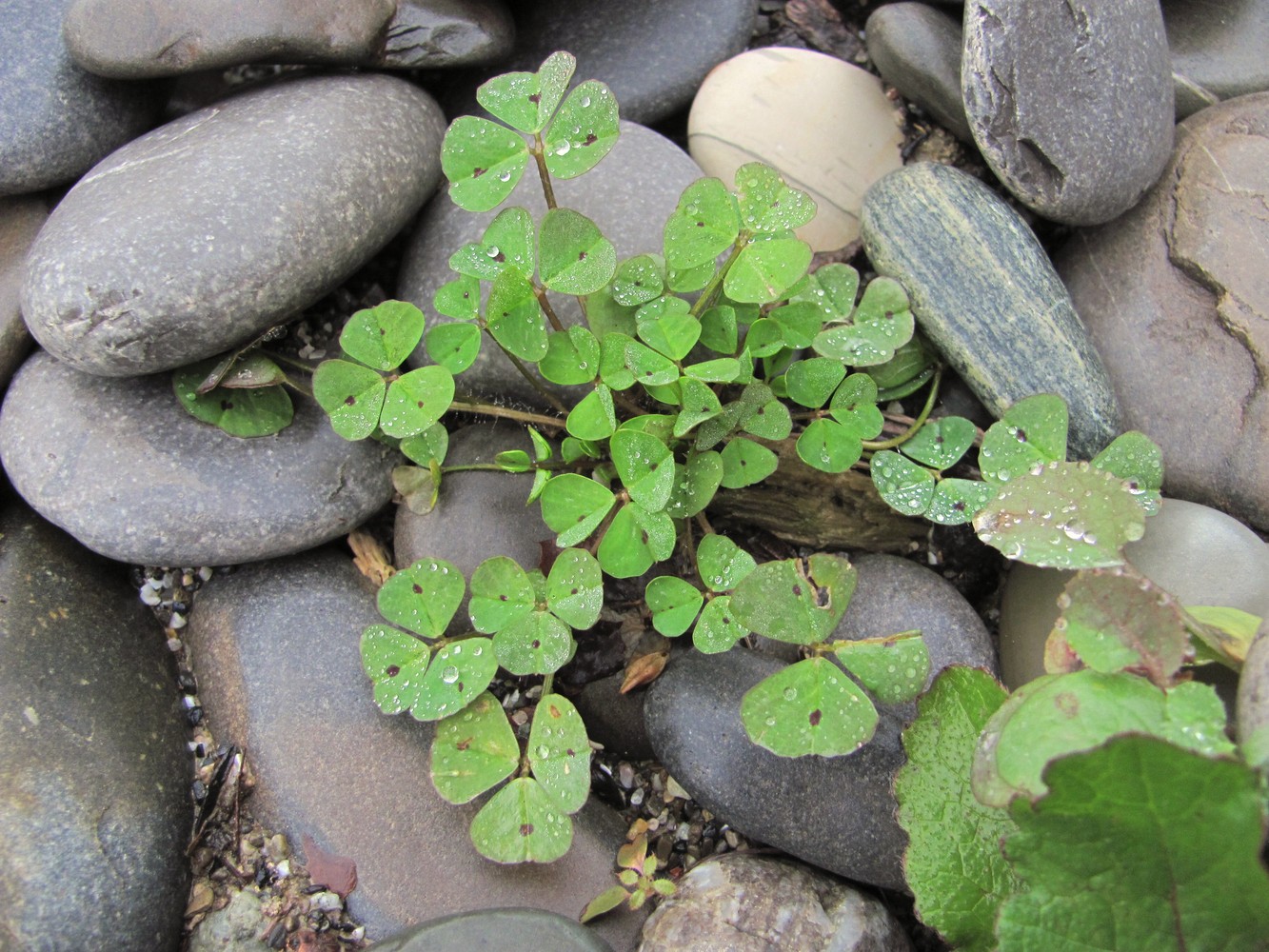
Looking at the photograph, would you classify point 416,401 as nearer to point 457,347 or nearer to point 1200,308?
point 457,347

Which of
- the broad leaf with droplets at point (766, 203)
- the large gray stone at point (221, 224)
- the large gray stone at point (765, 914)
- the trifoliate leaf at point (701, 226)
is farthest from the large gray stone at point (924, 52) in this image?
the large gray stone at point (765, 914)

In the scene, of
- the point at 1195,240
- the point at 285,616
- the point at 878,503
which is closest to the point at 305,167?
the point at 285,616

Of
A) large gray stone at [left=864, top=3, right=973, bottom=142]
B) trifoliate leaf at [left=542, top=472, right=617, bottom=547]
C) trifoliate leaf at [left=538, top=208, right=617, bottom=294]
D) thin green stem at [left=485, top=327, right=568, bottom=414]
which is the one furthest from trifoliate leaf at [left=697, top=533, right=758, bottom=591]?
large gray stone at [left=864, top=3, right=973, bottom=142]

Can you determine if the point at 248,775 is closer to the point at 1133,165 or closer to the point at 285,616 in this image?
the point at 285,616

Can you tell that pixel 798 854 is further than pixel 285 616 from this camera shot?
No

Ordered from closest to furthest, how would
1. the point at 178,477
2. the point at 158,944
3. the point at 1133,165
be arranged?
the point at 158,944
the point at 178,477
the point at 1133,165

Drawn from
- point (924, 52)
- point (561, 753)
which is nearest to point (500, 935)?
point (561, 753)
